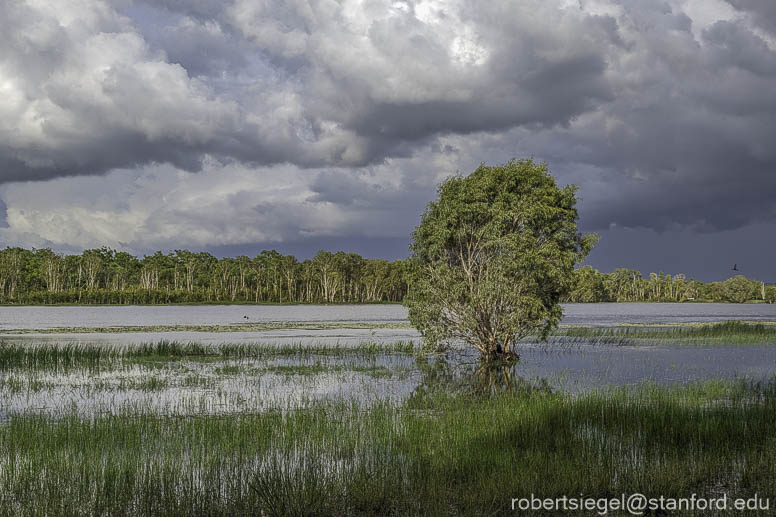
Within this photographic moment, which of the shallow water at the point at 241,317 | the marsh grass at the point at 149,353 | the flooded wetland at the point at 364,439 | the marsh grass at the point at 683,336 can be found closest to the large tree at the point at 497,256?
the flooded wetland at the point at 364,439

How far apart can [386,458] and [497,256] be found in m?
20.2

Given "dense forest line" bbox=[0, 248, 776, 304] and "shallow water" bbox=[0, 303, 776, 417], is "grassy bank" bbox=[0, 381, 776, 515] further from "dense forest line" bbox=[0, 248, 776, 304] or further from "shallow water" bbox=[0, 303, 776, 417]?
"dense forest line" bbox=[0, 248, 776, 304]

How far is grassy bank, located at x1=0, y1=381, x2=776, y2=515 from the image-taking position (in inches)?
384

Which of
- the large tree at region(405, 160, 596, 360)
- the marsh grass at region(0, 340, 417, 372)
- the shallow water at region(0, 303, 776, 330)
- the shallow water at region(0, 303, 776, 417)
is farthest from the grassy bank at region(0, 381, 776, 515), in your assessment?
the shallow water at region(0, 303, 776, 330)

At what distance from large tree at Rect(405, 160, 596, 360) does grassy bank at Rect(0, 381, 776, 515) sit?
42.9 feet

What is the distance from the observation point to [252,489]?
33.0 ft

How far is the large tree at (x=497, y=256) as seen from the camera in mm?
30547

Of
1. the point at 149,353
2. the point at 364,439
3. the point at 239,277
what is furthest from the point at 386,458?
the point at 239,277

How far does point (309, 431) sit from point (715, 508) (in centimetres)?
875

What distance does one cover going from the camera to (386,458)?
12156 millimetres

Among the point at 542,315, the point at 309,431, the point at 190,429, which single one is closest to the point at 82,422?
the point at 190,429

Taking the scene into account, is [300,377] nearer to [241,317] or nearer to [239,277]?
[241,317]

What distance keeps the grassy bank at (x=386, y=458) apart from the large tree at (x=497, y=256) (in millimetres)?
13066

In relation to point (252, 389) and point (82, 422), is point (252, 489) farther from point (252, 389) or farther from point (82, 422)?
point (252, 389)
